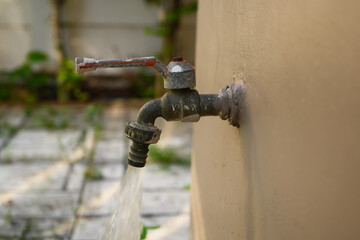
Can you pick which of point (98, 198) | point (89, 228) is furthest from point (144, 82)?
point (89, 228)

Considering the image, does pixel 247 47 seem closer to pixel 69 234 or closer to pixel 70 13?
pixel 69 234

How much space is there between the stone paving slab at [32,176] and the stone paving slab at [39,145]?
13 centimetres

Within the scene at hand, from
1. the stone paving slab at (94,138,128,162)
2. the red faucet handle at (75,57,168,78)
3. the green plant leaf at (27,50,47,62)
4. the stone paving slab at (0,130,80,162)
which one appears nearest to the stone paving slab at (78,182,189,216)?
the stone paving slab at (94,138,128,162)

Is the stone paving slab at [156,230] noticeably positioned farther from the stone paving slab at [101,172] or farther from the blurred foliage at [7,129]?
the blurred foliage at [7,129]

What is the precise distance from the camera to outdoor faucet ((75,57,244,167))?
1.05 m

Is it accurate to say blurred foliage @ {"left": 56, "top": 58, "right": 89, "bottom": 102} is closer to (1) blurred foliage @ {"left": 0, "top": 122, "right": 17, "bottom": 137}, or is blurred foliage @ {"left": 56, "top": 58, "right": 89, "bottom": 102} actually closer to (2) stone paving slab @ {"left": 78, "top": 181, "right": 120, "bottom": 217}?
(1) blurred foliage @ {"left": 0, "top": 122, "right": 17, "bottom": 137}

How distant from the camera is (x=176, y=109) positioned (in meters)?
1.07

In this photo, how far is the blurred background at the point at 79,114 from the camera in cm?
265

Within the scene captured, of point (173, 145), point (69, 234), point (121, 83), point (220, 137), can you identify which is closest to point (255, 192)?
point (220, 137)

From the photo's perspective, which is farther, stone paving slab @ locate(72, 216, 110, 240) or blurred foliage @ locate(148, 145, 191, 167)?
blurred foliage @ locate(148, 145, 191, 167)

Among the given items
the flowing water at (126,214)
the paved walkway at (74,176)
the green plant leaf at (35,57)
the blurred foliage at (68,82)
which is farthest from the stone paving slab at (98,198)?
the green plant leaf at (35,57)

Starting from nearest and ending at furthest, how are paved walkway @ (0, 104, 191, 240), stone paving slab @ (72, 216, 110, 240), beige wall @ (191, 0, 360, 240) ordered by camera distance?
beige wall @ (191, 0, 360, 240)
stone paving slab @ (72, 216, 110, 240)
paved walkway @ (0, 104, 191, 240)

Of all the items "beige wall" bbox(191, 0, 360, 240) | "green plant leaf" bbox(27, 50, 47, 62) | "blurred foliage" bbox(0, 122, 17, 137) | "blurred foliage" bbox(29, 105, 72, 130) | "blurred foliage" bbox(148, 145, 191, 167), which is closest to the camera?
"beige wall" bbox(191, 0, 360, 240)

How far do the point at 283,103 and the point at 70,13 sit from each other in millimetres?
4335
